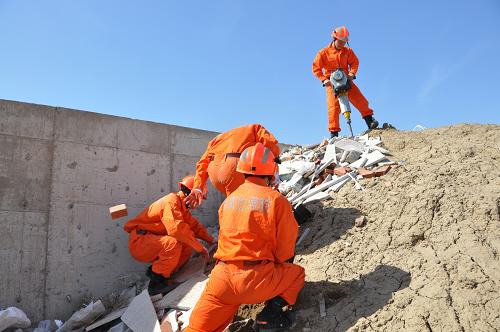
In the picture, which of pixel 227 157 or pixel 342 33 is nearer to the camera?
pixel 227 157

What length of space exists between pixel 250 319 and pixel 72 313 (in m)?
2.68

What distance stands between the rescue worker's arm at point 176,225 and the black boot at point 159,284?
56 cm

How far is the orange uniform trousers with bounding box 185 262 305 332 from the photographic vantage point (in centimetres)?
307

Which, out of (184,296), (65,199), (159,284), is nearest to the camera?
(184,296)

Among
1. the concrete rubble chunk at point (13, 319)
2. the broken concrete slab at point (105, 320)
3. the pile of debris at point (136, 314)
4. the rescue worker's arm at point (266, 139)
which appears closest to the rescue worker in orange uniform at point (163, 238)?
the pile of debris at point (136, 314)

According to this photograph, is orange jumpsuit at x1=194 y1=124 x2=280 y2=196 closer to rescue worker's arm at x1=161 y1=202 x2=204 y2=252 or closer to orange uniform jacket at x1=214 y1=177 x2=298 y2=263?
rescue worker's arm at x1=161 y1=202 x2=204 y2=252

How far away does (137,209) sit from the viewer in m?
5.98

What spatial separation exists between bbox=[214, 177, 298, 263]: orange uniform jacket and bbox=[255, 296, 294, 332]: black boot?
13.0 inches

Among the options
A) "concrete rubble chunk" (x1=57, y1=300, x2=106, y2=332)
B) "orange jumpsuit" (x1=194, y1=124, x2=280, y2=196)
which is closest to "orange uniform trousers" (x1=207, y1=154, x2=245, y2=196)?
"orange jumpsuit" (x1=194, y1=124, x2=280, y2=196)

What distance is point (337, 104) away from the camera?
7016 mm

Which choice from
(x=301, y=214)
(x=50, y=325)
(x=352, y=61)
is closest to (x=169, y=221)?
(x=301, y=214)

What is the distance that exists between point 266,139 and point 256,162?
1.17 metres

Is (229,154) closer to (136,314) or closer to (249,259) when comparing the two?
(249,259)

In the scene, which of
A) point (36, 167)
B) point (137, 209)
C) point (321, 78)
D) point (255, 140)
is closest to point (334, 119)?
point (321, 78)
